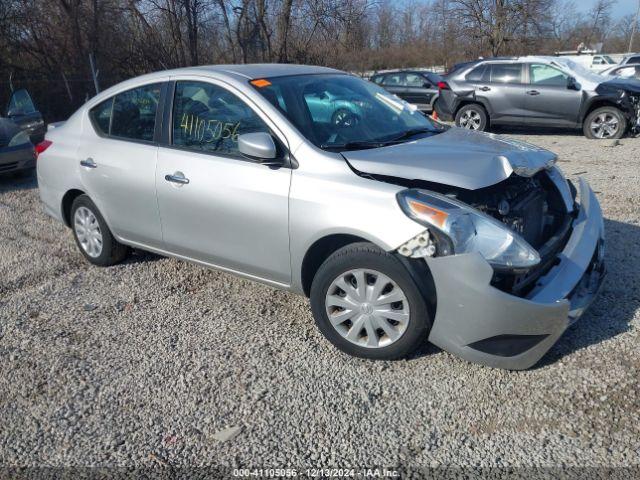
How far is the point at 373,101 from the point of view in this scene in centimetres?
421

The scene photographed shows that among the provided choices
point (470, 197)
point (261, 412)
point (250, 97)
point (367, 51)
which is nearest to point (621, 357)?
point (470, 197)

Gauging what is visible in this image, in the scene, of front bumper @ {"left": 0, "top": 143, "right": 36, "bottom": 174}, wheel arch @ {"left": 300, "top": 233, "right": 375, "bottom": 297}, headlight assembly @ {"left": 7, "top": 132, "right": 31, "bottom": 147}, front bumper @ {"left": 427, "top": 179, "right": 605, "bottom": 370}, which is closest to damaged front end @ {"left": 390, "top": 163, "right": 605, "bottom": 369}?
front bumper @ {"left": 427, "top": 179, "right": 605, "bottom": 370}

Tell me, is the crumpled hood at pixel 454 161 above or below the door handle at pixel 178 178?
above

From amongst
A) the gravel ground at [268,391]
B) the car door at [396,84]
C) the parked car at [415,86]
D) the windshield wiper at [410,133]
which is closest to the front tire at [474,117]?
the parked car at [415,86]

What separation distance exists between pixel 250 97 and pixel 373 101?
3.54 feet

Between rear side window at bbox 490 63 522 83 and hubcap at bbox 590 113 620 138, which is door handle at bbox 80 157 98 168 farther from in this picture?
hubcap at bbox 590 113 620 138

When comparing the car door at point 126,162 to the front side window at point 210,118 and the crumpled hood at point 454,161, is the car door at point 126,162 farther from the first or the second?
the crumpled hood at point 454,161

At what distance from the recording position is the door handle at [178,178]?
3.84 m

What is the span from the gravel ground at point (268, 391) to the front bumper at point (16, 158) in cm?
497

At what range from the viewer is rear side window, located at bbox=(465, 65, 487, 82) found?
463 inches

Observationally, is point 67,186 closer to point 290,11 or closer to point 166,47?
point 166,47

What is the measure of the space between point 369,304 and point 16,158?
302 inches

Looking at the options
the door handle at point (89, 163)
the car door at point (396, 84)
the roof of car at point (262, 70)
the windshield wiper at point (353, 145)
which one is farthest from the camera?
the car door at point (396, 84)

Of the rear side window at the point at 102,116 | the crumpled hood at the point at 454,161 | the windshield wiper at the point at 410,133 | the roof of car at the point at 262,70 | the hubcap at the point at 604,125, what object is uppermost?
the roof of car at the point at 262,70
